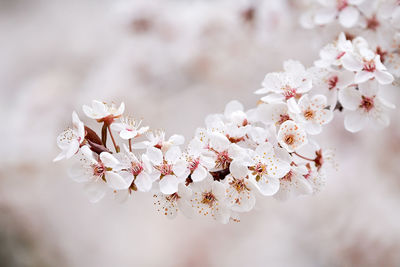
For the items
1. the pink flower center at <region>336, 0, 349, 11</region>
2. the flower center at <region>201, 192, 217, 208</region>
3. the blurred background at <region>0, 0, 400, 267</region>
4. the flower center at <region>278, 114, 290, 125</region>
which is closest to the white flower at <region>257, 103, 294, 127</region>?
the flower center at <region>278, 114, 290, 125</region>

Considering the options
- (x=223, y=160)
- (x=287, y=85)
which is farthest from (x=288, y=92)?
(x=223, y=160)

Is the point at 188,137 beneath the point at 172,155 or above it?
beneath

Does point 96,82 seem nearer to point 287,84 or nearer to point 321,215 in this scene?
point 321,215

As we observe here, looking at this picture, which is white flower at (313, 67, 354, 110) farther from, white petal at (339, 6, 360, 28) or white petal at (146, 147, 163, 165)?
white petal at (146, 147, 163, 165)

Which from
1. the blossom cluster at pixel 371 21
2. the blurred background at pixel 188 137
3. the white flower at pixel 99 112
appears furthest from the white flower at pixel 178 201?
the blurred background at pixel 188 137

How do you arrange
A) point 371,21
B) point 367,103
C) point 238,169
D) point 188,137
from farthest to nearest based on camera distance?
point 188,137 < point 371,21 < point 367,103 < point 238,169

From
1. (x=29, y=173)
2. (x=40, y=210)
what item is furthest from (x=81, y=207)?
(x=29, y=173)

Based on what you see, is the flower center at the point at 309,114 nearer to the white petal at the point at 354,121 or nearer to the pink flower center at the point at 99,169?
the white petal at the point at 354,121

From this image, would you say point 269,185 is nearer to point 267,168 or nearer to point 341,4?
point 267,168
